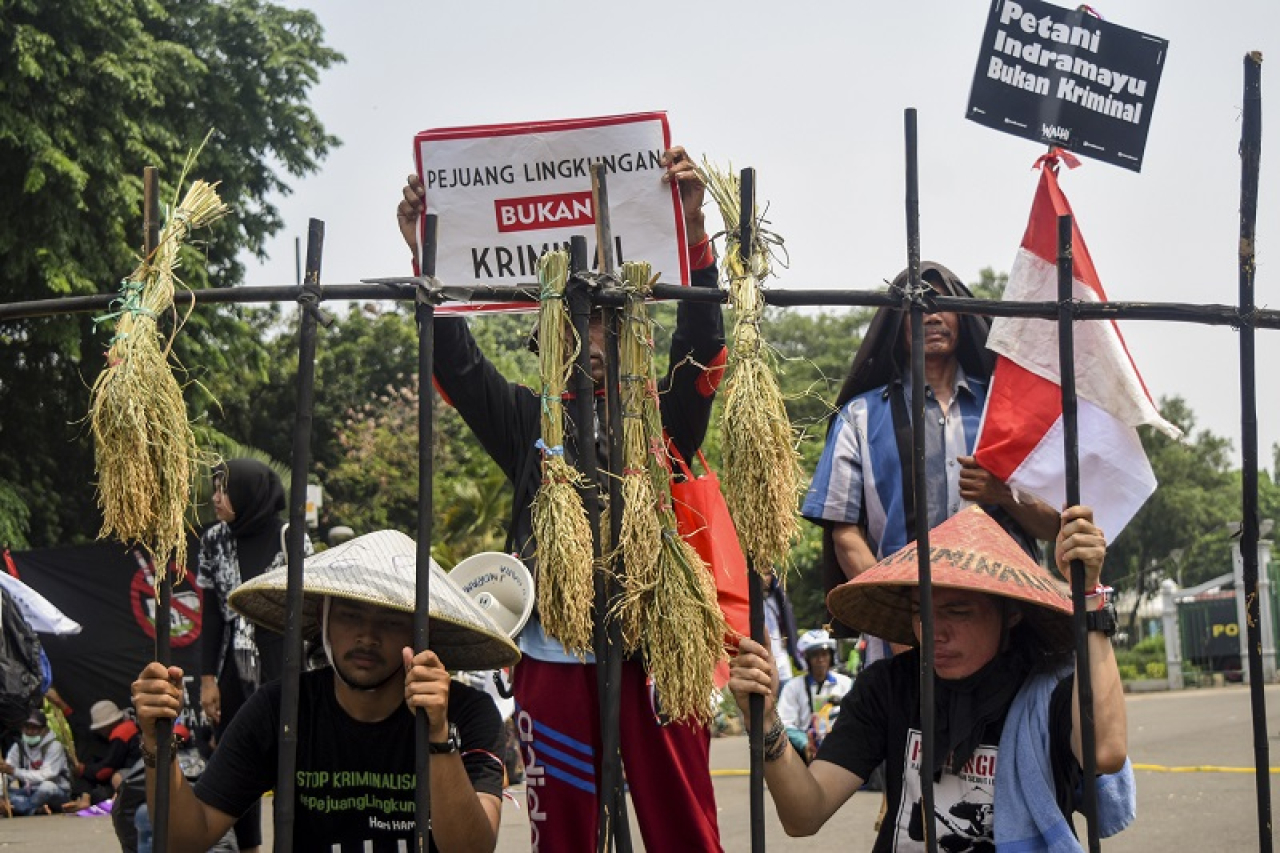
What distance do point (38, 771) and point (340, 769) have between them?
1099 centimetres

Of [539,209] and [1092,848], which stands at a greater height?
[539,209]

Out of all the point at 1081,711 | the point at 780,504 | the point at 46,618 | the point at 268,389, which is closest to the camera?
the point at 780,504

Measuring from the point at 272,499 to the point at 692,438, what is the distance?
2.58 metres

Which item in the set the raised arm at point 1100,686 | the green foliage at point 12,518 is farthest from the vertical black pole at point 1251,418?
the green foliage at point 12,518

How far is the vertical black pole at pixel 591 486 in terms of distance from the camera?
9.88 ft

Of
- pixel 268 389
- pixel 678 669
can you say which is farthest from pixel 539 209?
pixel 268 389

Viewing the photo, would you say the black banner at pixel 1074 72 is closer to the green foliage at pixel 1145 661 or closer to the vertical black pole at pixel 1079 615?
the vertical black pole at pixel 1079 615

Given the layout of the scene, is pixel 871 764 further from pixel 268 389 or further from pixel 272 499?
pixel 268 389

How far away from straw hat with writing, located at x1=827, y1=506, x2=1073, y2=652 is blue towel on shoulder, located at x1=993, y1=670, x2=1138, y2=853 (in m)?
0.18

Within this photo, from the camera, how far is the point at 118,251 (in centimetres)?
Result: 1727

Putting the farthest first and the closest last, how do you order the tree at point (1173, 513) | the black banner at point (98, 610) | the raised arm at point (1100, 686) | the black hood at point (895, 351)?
the tree at point (1173, 513)
the black banner at point (98, 610)
the black hood at point (895, 351)
the raised arm at point (1100, 686)

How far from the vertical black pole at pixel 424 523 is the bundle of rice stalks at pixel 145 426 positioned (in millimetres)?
461

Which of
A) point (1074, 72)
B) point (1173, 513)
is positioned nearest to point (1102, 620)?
point (1074, 72)

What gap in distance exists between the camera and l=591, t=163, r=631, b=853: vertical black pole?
301 centimetres
